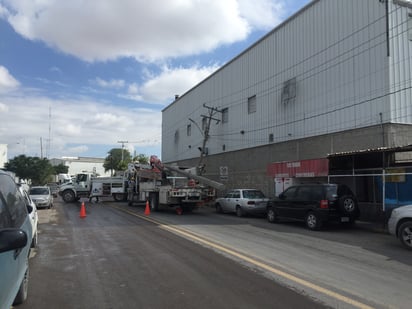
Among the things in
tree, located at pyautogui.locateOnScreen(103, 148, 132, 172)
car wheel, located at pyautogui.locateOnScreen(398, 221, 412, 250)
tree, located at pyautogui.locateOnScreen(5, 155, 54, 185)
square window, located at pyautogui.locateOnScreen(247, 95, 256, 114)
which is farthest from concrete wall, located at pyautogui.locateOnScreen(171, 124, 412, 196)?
tree, located at pyautogui.locateOnScreen(103, 148, 132, 172)

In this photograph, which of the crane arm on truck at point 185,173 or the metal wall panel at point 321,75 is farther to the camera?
the crane arm on truck at point 185,173

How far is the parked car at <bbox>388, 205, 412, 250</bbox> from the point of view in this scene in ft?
31.2

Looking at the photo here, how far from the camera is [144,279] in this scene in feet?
20.8

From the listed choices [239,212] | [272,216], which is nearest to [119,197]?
[239,212]

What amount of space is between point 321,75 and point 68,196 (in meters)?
22.4

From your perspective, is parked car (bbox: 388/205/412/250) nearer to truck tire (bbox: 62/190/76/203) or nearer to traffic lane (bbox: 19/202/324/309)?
traffic lane (bbox: 19/202/324/309)

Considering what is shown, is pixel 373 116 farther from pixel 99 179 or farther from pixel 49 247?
pixel 99 179

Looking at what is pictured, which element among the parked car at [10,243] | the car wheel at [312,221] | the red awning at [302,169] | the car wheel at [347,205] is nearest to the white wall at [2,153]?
the red awning at [302,169]

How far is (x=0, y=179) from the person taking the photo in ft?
13.9

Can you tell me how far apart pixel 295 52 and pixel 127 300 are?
65.3 feet

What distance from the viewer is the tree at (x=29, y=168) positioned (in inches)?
2383

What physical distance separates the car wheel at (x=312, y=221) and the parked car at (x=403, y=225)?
3.48 metres

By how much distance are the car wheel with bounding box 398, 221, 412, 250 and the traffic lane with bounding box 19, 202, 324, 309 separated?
4.99m

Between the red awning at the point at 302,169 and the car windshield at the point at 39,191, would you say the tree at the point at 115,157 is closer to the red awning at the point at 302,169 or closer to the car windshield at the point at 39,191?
the car windshield at the point at 39,191
